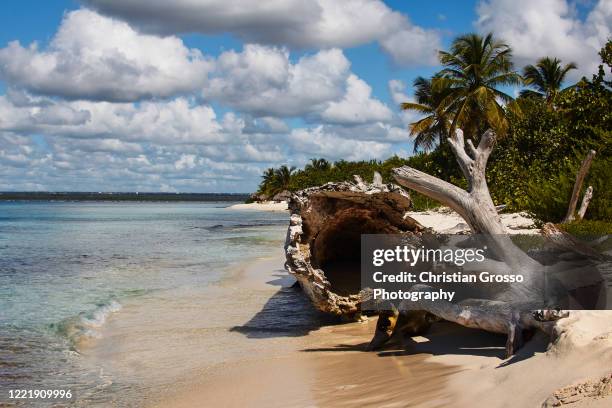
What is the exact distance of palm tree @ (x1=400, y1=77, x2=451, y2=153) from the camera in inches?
1253

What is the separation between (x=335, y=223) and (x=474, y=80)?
77.3 ft

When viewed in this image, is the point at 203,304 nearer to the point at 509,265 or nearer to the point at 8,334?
the point at 8,334

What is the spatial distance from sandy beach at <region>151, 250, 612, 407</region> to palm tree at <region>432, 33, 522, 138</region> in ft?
77.8

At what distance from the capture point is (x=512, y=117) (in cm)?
3020

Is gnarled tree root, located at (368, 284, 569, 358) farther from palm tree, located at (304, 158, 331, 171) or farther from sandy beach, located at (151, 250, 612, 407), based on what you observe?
palm tree, located at (304, 158, 331, 171)

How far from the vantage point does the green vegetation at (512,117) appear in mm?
16328

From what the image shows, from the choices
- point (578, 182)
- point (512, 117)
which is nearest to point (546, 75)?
point (512, 117)

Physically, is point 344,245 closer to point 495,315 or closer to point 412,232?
point 412,232

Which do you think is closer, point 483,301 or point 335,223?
point 483,301

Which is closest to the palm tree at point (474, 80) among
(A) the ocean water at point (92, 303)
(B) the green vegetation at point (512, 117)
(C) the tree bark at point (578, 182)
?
(B) the green vegetation at point (512, 117)

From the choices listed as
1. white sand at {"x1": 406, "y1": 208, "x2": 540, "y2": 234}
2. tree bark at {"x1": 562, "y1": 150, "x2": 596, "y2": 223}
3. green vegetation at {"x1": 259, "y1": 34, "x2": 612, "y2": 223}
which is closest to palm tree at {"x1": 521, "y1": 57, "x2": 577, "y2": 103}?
green vegetation at {"x1": 259, "y1": 34, "x2": 612, "y2": 223}

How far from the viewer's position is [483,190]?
7547 millimetres

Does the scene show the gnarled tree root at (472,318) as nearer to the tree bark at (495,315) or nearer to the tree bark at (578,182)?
the tree bark at (495,315)

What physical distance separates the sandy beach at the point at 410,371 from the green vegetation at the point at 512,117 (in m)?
6.81
